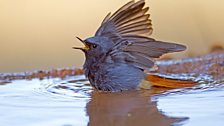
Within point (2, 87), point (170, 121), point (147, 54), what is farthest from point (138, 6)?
point (170, 121)

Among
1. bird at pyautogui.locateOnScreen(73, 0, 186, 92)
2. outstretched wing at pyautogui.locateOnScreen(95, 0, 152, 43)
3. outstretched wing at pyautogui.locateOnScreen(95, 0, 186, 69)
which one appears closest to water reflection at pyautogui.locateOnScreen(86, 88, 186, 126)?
bird at pyautogui.locateOnScreen(73, 0, 186, 92)

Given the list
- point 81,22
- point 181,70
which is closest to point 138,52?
point 181,70

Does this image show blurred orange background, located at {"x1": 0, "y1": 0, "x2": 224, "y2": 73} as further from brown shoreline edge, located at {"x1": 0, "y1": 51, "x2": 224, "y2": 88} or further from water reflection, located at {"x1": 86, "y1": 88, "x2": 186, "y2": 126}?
water reflection, located at {"x1": 86, "y1": 88, "x2": 186, "y2": 126}

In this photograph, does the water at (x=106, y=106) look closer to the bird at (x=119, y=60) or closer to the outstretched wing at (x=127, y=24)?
the bird at (x=119, y=60)

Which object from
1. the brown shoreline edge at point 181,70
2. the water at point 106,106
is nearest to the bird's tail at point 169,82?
the water at point 106,106

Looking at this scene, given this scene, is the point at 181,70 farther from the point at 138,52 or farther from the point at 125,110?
the point at 125,110

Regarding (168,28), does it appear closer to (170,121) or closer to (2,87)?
(2,87)
